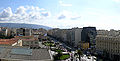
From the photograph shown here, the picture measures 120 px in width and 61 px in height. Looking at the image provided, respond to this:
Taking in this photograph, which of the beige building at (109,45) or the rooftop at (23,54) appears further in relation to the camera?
the beige building at (109,45)

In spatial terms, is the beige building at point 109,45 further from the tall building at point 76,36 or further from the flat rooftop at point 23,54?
the flat rooftop at point 23,54

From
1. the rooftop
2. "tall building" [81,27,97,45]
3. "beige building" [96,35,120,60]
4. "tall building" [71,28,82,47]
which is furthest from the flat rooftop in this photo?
"tall building" [71,28,82,47]

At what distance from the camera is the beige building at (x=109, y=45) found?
35.8 metres

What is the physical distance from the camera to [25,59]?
14461mm

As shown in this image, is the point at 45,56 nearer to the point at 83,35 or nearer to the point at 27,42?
the point at 27,42

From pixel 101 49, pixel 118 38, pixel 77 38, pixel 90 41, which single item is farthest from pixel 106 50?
pixel 77 38

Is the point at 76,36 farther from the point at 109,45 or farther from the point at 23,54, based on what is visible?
the point at 23,54

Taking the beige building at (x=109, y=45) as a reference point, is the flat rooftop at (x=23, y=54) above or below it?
above

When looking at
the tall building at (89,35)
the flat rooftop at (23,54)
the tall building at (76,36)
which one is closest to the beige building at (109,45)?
the tall building at (89,35)

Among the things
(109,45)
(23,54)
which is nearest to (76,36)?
(109,45)

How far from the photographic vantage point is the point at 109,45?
3884 cm

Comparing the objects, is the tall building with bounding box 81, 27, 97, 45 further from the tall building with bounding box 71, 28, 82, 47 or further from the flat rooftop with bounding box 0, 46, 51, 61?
the flat rooftop with bounding box 0, 46, 51, 61

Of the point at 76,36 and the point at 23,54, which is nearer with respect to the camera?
the point at 23,54

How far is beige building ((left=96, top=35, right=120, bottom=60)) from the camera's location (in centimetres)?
3576
